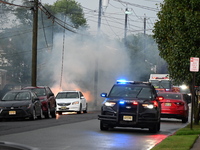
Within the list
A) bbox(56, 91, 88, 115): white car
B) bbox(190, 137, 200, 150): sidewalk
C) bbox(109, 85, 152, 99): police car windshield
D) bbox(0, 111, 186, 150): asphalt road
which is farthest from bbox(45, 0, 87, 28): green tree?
bbox(190, 137, 200, 150): sidewalk

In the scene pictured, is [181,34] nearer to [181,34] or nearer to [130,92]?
[181,34]

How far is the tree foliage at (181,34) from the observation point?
24.2 metres

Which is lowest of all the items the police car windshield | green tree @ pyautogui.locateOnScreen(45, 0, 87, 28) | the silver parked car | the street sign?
the silver parked car

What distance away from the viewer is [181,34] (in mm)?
24547

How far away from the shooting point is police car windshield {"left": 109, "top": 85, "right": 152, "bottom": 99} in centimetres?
2222

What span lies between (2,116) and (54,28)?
196 ft

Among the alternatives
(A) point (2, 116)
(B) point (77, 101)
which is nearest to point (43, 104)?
(A) point (2, 116)

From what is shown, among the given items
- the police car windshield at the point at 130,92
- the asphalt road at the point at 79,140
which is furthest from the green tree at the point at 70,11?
the asphalt road at the point at 79,140

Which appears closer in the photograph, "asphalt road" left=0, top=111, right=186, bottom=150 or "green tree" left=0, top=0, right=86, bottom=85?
"asphalt road" left=0, top=111, right=186, bottom=150

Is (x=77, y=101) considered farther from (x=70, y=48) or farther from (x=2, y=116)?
(x=70, y=48)

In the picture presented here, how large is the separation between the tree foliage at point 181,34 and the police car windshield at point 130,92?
3011 millimetres

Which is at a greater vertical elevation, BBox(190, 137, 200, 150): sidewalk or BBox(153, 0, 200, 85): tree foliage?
BBox(153, 0, 200, 85): tree foliage

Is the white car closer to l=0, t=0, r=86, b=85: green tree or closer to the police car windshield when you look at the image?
the police car windshield

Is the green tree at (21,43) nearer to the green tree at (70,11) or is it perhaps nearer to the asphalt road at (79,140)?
the green tree at (70,11)
